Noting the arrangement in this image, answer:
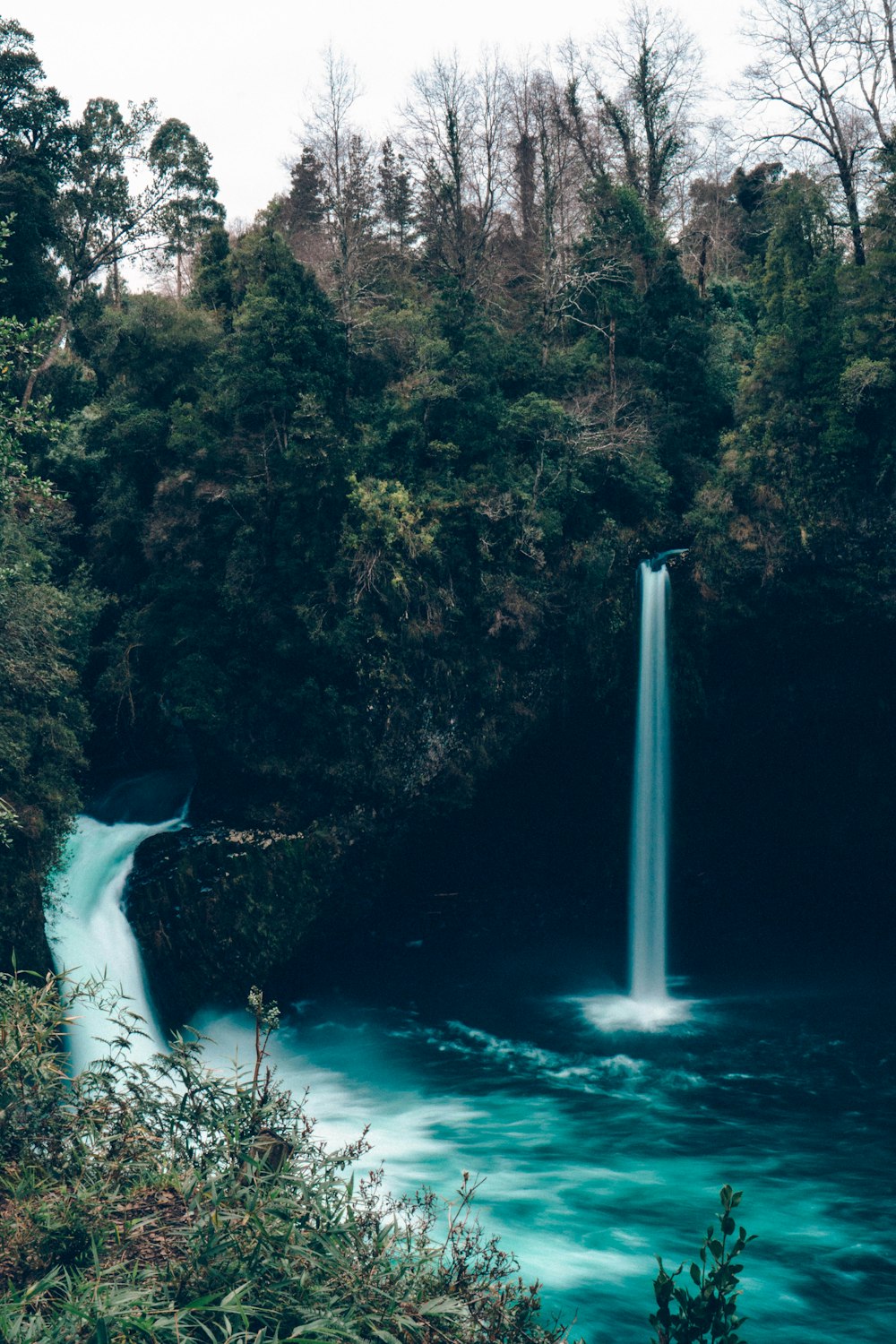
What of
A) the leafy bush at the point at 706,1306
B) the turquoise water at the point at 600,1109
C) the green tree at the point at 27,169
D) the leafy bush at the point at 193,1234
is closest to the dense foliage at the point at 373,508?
the green tree at the point at 27,169

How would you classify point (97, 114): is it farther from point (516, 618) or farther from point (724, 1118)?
point (724, 1118)

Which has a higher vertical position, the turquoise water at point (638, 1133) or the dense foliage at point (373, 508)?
the dense foliage at point (373, 508)

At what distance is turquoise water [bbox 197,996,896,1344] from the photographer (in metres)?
9.17

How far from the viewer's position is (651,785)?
1644cm

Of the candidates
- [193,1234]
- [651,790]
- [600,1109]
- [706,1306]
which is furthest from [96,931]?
[706,1306]

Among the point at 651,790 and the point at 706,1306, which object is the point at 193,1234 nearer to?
the point at 706,1306

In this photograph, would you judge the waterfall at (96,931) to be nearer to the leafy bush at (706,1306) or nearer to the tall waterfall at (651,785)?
the tall waterfall at (651,785)

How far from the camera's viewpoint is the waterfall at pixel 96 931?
1252cm

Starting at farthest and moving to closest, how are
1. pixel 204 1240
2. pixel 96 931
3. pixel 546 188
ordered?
pixel 546 188
pixel 96 931
pixel 204 1240

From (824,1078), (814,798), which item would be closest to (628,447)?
(814,798)

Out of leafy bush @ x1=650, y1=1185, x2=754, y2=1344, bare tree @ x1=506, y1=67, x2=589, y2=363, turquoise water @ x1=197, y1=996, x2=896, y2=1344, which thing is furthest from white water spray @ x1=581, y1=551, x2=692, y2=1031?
leafy bush @ x1=650, y1=1185, x2=754, y2=1344

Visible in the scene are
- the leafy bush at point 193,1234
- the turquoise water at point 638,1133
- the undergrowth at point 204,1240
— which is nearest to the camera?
the undergrowth at point 204,1240

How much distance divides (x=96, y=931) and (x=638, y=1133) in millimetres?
7285

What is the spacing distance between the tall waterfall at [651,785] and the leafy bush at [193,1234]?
11233 millimetres
